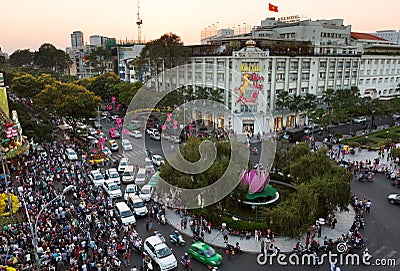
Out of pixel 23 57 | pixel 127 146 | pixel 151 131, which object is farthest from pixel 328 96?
pixel 23 57

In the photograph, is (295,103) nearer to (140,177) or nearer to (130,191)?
(140,177)

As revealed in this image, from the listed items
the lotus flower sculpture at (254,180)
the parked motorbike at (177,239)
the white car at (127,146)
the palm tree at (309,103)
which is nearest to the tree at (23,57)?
the white car at (127,146)

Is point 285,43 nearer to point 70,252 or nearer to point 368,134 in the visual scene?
Result: point 368,134

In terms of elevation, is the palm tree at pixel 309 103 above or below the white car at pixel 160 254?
above

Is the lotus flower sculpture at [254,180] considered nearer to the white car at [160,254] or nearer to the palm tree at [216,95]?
the white car at [160,254]

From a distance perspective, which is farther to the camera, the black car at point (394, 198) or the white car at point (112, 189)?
the white car at point (112, 189)

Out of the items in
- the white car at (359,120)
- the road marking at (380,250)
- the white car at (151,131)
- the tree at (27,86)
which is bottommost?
the road marking at (380,250)

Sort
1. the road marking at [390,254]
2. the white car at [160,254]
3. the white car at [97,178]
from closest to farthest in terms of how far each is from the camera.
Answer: the white car at [160,254]
the road marking at [390,254]
the white car at [97,178]

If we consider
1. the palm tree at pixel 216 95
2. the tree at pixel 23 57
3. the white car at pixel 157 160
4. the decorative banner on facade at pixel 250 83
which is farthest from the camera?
the tree at pixel 23 57
